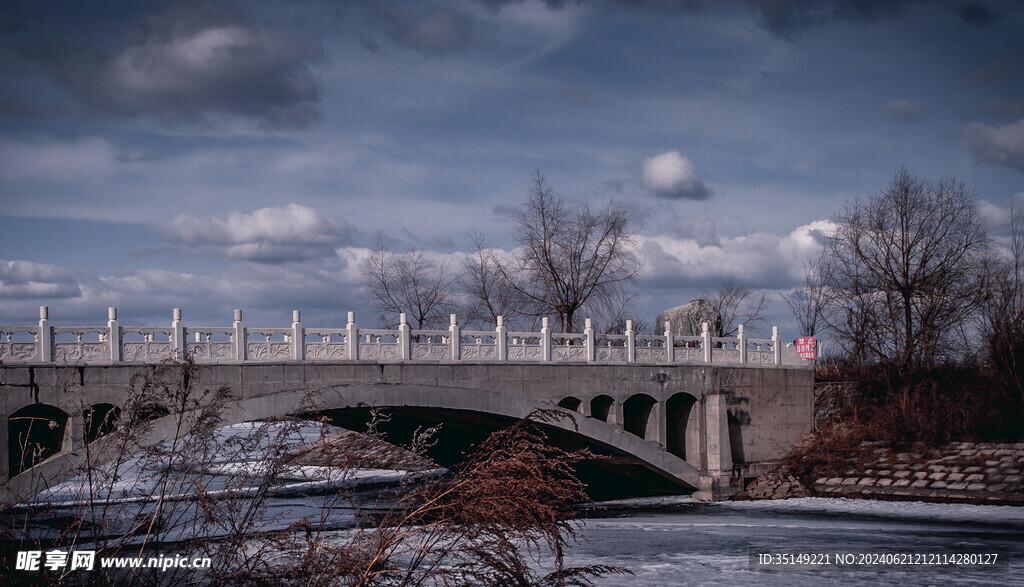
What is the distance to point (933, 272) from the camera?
30.4 m

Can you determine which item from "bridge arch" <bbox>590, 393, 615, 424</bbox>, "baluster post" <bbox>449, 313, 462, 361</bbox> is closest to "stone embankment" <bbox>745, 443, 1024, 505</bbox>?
"bridge arch" <bbox>590, 393, 615, 424</bbox>

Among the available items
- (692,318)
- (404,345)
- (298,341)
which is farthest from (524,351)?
(692,318)

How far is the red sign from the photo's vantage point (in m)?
28.1

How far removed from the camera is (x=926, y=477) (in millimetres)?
23984

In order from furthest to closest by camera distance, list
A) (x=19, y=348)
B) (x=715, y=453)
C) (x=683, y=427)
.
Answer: (x=683, y=427) → (x=715, y=453) → (x=19, y=348)

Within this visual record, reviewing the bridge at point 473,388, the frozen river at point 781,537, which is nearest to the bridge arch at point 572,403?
the bridge at point 473,388

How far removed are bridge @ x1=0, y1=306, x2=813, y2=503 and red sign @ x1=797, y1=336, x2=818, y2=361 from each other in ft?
1.09

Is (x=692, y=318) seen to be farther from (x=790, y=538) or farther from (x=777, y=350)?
(x=790, y=538)

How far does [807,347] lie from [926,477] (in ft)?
18.5

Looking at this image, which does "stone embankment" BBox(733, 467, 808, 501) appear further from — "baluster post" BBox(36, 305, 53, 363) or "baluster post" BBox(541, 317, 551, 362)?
"baluster post" BBox(36, 305, 53, 363)

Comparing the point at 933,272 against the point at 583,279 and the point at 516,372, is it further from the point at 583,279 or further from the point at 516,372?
the point at 516,372

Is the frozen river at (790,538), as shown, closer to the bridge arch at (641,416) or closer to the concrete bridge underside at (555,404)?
the concrete bridge underside at (555,404)

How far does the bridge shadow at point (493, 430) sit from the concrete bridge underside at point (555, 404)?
0.05 metres

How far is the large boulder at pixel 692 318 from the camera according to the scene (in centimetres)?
3172
